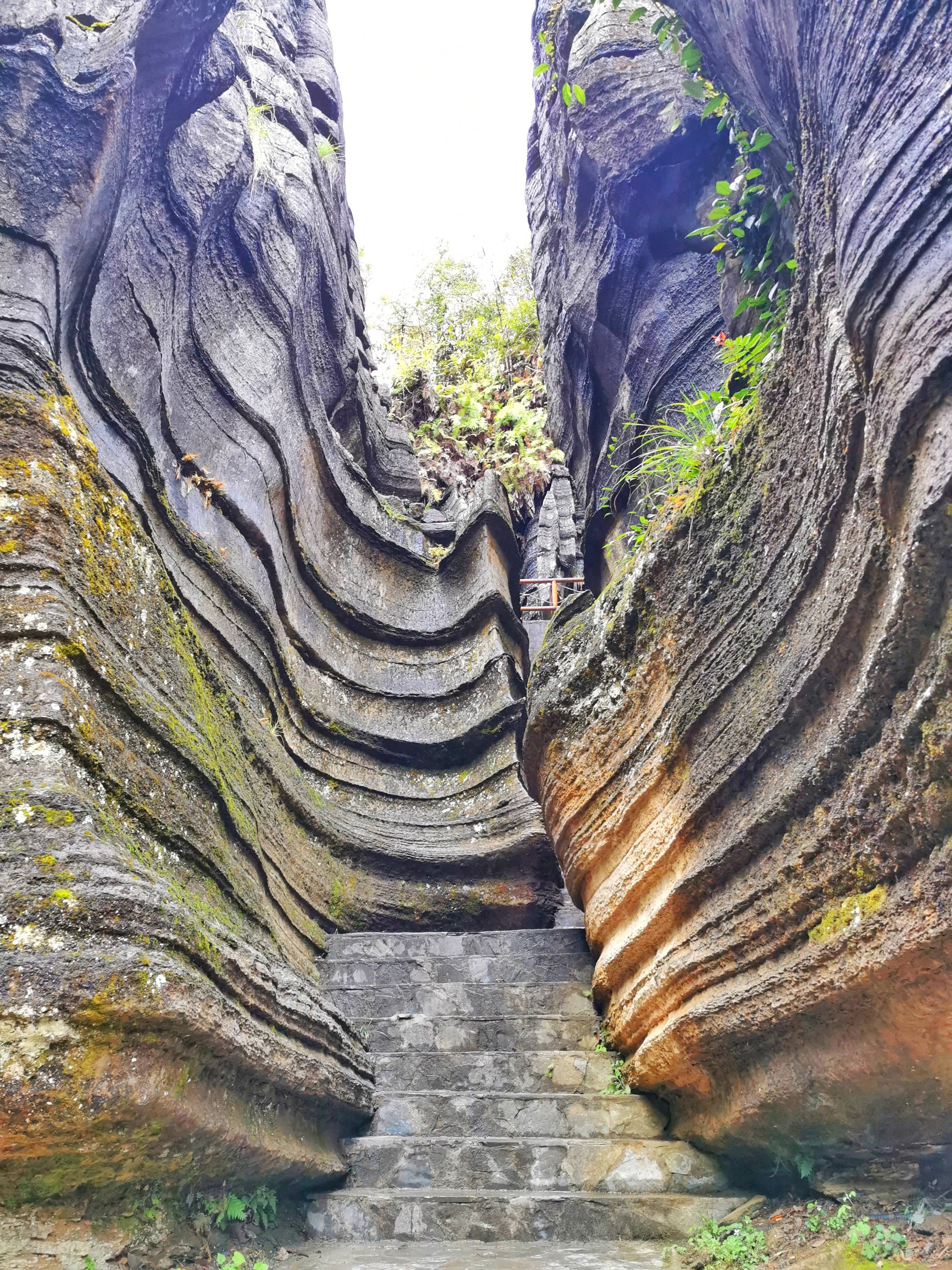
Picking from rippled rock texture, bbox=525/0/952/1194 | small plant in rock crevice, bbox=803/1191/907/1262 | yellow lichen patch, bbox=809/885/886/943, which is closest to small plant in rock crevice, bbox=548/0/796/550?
rippled rock texture, bbox=525/0/952/1194

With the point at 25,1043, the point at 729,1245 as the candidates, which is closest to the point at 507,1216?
the point at 729,1245

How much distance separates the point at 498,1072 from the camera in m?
4.81

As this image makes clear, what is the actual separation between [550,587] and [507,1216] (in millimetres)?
11602

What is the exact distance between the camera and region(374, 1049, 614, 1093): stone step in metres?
4.74

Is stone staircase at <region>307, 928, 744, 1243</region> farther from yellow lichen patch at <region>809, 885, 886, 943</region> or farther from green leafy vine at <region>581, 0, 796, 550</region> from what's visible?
green leafy vine at <region>581, 0, 796, 550</region>

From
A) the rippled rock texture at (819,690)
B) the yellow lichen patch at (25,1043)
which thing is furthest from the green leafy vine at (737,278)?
the yellow lichen patch at (25,1043)

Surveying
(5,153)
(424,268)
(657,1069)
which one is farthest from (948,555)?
(424,268)

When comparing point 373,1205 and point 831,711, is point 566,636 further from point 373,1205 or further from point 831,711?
point 373,1205

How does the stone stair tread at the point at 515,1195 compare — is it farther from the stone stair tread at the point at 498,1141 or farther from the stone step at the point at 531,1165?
the stone stair tread at the point at 498,1141

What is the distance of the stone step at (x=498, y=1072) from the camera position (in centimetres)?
474

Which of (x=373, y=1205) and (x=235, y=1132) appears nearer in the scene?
(x=235, y=1132)

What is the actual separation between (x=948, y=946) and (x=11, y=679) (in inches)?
115

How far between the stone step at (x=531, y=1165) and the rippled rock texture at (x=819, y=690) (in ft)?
0.59

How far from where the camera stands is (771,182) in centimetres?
425
